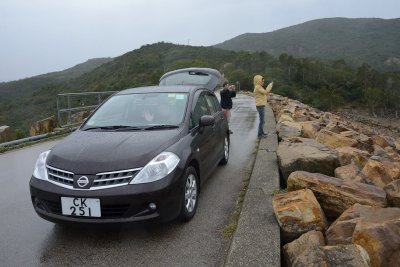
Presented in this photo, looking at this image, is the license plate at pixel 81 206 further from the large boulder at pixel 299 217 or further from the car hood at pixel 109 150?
the large boulder at pixel 299 217

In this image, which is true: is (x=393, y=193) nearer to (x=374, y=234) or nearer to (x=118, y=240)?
(x=374, y=234)

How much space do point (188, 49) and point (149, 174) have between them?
374 feet

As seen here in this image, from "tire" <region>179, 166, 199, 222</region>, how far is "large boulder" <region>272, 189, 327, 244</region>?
0.98 m

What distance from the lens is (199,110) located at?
5516mm

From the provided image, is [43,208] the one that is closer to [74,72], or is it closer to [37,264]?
[37,264]

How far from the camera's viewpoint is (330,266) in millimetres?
2893

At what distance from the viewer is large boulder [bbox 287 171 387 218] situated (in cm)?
418

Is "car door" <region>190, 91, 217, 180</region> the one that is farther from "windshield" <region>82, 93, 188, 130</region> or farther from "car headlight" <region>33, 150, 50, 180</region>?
"car headlight" <region>33, 150, 50, 180</region>

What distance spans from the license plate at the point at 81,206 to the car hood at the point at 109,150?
0.90 feet

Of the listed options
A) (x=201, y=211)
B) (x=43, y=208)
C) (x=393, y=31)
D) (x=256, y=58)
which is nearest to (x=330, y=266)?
(x=201, y=211)

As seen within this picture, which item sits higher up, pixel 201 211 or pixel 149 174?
pixel 149 174

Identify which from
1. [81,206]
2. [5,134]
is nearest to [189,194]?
[81,206]

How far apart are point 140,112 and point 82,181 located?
1.65 meters

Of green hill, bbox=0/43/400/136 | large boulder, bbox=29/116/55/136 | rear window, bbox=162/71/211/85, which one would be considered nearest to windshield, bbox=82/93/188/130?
rear window, bbox=162/71/211/85
